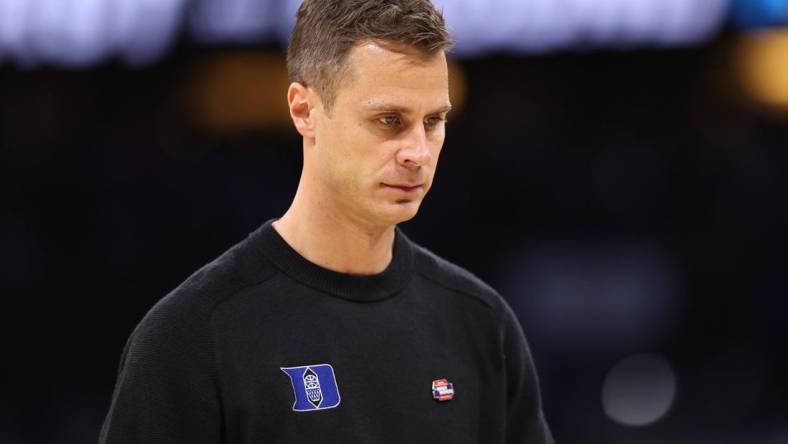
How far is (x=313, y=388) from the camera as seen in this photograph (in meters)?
2.15

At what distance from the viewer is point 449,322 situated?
2426 millimetres

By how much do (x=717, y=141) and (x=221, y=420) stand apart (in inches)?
229

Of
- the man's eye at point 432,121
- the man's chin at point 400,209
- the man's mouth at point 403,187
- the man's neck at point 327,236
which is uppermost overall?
the man's eye at point 432,121

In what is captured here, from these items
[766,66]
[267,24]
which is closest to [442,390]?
[267,24]

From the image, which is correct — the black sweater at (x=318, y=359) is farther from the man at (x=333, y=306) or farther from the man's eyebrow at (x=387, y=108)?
the man's eyebrow at (x=387, y=108)

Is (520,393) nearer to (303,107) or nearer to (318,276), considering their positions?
(318,276)

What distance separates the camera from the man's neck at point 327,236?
2285 millimetres

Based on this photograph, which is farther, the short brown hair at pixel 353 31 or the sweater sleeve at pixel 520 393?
the sweater sleeve at pixel 520 393

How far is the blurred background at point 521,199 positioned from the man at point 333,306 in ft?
15.2

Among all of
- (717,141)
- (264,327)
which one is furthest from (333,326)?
(717,141)

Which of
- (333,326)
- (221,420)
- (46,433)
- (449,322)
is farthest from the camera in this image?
(46,433)

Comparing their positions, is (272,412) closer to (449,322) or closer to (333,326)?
(333,326)

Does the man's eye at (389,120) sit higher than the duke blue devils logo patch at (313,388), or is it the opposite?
the man's eye at (389,120)

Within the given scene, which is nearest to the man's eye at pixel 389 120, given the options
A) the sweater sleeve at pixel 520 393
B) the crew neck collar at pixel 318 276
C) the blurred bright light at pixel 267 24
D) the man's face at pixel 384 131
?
the man's face at pixel 384 131
